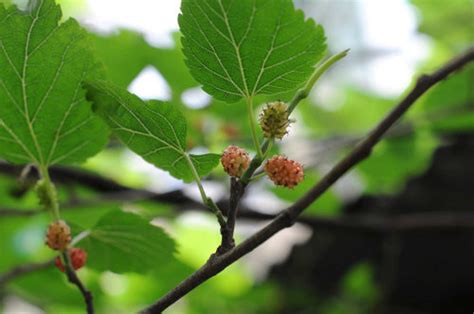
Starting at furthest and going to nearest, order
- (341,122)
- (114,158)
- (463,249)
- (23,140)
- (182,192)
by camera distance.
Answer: (114,158) → (341,122) → (463,249) → (182,192) → (23,140)

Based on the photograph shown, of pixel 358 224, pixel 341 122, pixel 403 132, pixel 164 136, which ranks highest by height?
pixel 341 122

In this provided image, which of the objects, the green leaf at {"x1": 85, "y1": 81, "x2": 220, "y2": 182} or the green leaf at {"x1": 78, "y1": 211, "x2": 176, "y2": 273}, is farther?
the green leaf at {"x1": 78, "y1": 211, "x2": 176, "y2": 273}

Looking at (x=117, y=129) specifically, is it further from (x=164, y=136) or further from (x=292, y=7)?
(x=292, y=7)

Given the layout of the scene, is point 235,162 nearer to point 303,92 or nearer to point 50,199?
point 303,92

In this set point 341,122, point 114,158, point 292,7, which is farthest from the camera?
point 114,158

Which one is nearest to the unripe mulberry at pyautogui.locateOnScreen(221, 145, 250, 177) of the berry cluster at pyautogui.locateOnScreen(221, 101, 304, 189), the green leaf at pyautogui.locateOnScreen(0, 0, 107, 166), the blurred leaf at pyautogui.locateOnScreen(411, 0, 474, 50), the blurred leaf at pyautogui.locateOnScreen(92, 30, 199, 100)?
the berry cluster at pyautogui.locateOnScreen(221, 101, 304, 189)

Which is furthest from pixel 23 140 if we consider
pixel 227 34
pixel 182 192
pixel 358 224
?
pixel 358 224

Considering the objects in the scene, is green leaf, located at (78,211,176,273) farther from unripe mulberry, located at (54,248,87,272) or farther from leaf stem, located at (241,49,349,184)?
leaf stem, located at (241,49,349,184)
